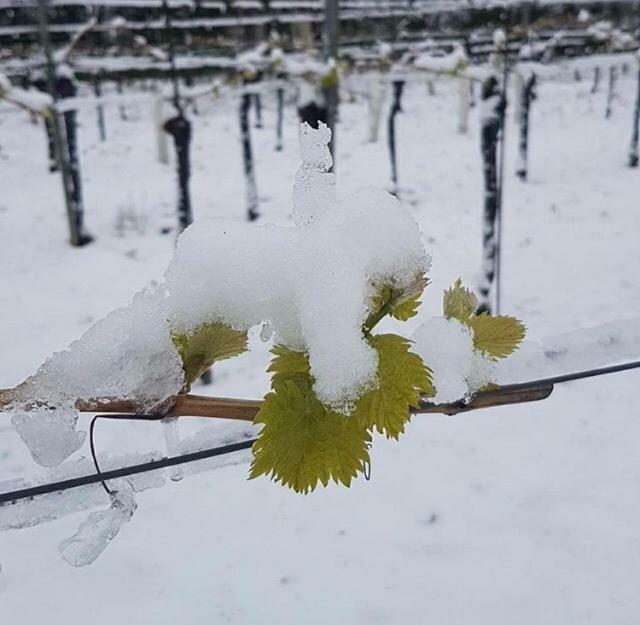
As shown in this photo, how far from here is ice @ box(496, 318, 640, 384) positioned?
0.52 meters

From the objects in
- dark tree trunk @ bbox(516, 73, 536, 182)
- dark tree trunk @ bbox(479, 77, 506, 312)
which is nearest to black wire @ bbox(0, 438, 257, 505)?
dark tree trunk @ bbox(479, 77, 506, 312)

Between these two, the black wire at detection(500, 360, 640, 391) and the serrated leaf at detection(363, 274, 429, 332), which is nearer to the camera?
the serrated leaf at detection(363, 274, 429, 332)

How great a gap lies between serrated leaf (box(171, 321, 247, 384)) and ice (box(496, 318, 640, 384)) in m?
0.26

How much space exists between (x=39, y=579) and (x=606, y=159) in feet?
23.4

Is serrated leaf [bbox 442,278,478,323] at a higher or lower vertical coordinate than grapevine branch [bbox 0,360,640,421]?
higher

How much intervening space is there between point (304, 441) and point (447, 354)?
0.12 m

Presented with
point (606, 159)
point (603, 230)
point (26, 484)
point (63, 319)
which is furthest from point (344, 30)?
point (26, 484)

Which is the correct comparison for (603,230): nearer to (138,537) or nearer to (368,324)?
(138,537)

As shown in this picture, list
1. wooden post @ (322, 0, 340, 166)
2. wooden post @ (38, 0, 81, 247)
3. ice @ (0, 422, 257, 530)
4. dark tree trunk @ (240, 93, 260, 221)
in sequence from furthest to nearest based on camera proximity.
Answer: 1. dark tree trunk @ (240, 93, 260, 221)
2. wooden post @ (38, 0, 81, 247)
3. wooden post @ (322, 0, 340, 166)
4. ice @ (0, 422, 257, 530)

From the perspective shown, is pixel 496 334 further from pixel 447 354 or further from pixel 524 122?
pixel 524 122

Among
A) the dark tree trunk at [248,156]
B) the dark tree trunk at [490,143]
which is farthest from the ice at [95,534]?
the dark tree trunk at [248,156]

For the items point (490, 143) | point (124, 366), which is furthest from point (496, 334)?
point (490, 143)

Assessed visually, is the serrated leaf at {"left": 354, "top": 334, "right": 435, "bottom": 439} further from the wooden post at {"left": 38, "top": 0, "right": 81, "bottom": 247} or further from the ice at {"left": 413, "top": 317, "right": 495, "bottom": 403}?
the wooden post at {"left": 38, "top": 0, "right": 81, "bottom": 247}

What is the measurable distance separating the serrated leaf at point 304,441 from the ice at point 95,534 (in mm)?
129
